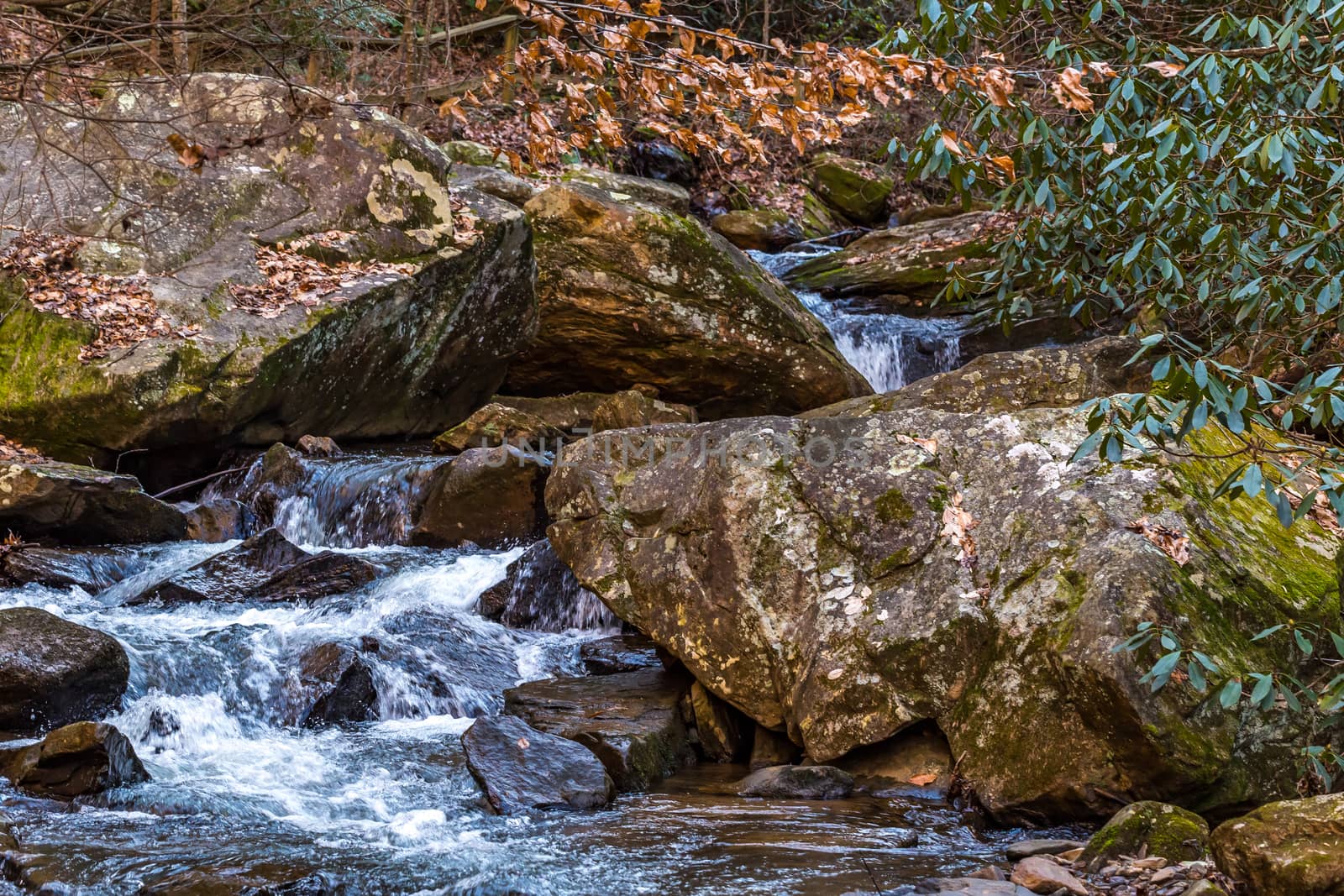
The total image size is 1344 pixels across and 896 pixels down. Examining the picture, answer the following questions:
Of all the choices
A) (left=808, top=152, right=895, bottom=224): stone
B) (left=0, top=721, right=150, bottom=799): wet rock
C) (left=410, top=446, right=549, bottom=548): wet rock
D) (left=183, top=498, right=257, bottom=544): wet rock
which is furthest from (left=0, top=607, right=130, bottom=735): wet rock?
(left=808, top=152, right=895, bottom=224): stone

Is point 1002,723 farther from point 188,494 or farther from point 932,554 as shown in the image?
point 188,494

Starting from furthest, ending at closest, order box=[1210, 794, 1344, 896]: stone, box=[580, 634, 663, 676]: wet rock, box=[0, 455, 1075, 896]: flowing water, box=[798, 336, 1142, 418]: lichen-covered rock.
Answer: box=[798, 336, 1142, 418]: lichen-covered rock < box=[580, 634, 663, 676]: wet rock < box=[0, 455, 1075, 896]: flowing water < box=[1210, 794, 1344, 896]: stone

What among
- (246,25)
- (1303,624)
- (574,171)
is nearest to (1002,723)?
(1303,624)

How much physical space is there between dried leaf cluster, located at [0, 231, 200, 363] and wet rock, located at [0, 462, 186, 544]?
1.28 m

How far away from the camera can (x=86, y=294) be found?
9.14 metres

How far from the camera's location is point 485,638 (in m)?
6.68

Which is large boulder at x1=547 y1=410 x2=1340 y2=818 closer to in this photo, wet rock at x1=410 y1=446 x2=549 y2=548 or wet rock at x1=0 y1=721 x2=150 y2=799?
wet rock at x1=0 y1=721 x2=150 y2=799

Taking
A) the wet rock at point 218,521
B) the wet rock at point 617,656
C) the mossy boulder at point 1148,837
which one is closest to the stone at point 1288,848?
the mossy boulder at point 1148,837

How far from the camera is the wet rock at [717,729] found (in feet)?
17.7

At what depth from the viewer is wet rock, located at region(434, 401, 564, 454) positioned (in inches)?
381

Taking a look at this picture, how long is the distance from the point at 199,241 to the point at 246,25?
261 inches

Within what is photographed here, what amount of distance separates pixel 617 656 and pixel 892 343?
7260mm

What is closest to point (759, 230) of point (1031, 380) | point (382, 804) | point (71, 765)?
point (1031, 380)

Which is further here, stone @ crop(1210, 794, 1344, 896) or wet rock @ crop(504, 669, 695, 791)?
wet rock @ crop(504, 669, 695, 791)
